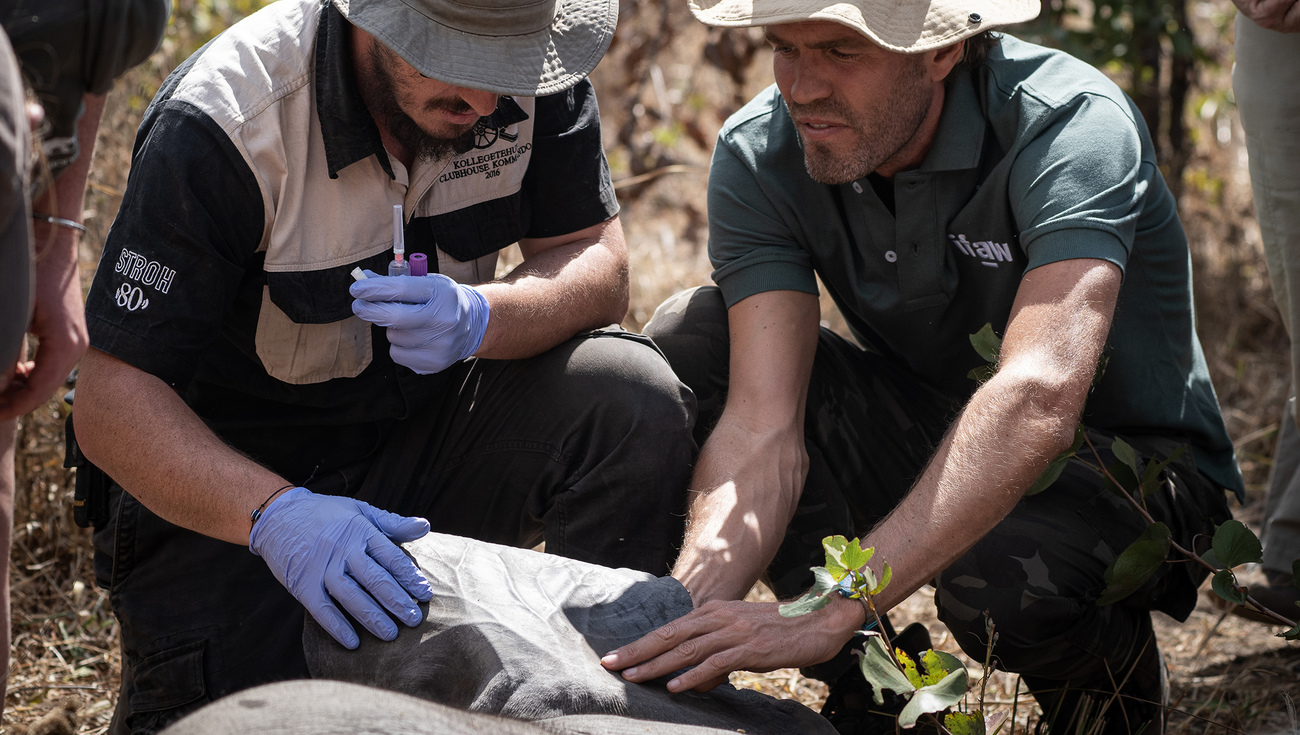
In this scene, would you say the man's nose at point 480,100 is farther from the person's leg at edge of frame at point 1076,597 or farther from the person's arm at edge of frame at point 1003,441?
the person's leg at edge of frame at point 1076,597

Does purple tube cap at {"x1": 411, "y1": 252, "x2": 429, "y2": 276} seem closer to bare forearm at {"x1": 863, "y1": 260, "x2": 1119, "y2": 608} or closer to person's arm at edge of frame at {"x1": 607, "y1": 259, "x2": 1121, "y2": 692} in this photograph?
person's arm at edge of frame at {"x1": 607, "y1": 259, "x2": 1121, "y2": 692}

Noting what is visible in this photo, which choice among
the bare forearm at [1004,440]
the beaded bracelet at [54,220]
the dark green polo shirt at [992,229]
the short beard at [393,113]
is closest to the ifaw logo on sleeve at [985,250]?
the dark green polo shirt at [992,229]

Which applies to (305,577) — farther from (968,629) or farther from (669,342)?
(968,629)

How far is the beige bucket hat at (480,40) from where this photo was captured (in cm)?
217

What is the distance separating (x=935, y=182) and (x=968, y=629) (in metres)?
0.97

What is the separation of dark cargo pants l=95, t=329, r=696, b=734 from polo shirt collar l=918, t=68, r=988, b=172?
76 centimetres

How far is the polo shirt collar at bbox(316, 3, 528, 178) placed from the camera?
2.22 meters

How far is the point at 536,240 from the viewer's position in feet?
8.79

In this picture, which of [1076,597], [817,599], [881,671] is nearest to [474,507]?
[817,599]

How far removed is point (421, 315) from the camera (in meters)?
2.14

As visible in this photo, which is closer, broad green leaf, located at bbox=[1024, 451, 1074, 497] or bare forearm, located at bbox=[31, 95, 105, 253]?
bare forearm, located at bbox=[31, 95, 105, 253]

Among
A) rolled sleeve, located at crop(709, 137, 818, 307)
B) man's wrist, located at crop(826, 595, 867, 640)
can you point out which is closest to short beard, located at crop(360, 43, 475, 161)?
rolled sleeve, located at crop(709, 137, 818, 307)

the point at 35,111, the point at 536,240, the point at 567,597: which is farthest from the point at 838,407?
the point at 35,111

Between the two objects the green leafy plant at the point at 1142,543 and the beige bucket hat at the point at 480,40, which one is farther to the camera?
the beige bucket hat at the point at 480,40
